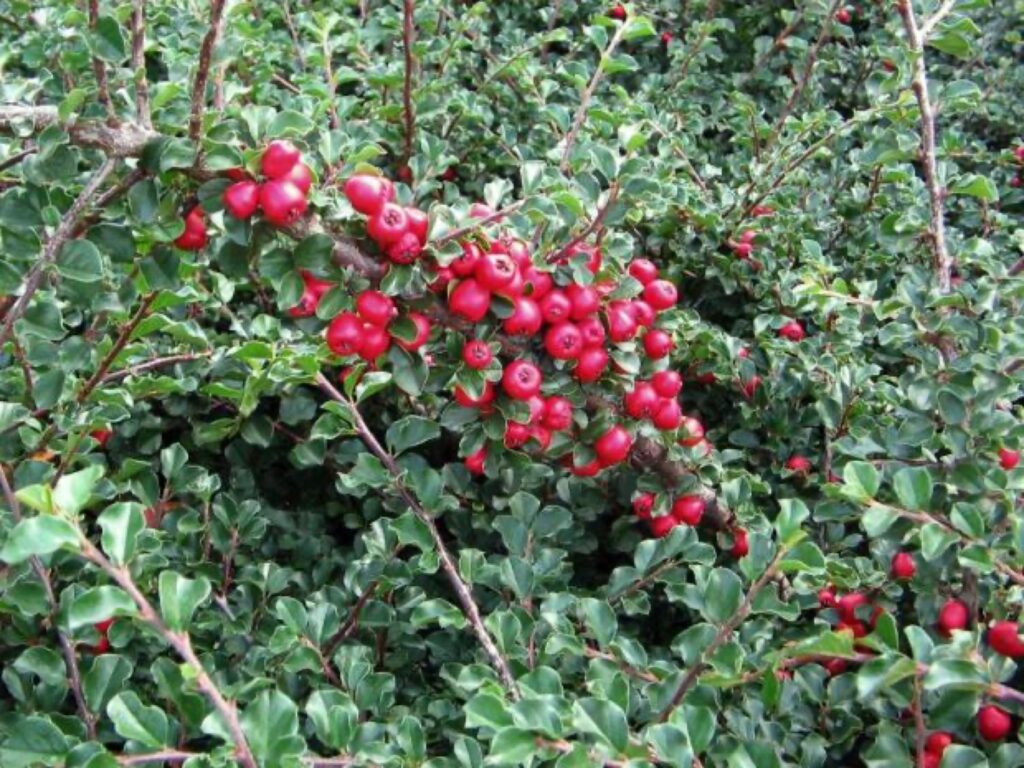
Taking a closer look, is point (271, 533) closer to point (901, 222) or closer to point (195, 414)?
point (195, 414)

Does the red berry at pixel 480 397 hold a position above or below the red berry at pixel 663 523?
above

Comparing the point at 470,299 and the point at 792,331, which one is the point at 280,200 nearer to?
the point at 470,299

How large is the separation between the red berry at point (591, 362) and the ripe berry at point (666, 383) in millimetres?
147

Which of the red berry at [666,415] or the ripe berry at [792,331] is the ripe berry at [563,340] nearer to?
the red berry at [666,415]

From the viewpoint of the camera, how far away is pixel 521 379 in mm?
1601

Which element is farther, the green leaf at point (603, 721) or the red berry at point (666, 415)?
the red berry at point (666, 415)

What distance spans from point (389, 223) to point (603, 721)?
746mm

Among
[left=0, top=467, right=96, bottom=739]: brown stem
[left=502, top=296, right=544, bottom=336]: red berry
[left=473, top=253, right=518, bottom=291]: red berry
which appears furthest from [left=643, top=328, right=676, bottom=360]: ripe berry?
[left=0, top=467, right=96, bottom=739]: brown stem

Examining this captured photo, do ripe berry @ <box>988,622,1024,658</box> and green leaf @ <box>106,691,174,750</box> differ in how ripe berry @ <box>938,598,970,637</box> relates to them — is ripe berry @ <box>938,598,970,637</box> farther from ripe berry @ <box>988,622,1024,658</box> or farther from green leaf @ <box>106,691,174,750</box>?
green leaf @ <box>106,691,174,750</box>

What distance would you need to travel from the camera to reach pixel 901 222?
1.77 meters

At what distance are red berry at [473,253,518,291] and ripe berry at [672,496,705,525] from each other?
606 millimetres

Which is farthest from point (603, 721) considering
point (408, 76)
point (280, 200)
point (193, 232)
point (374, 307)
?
point (408, 76)

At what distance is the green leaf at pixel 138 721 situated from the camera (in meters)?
1.09

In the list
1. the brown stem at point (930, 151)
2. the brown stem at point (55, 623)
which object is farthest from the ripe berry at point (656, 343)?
the brown stem at point (55, 623)
